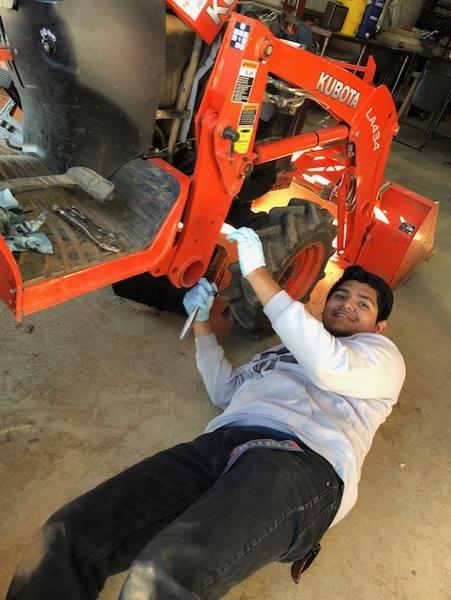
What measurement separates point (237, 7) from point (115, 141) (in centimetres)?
72

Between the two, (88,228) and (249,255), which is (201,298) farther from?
(88,228)

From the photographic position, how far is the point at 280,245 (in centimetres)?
216

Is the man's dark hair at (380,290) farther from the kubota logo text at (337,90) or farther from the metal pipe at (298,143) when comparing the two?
the kubota logo text at (337,90)

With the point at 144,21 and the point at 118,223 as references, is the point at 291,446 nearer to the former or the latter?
the point at 118,223

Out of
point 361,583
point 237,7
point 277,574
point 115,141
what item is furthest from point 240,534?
point 237,7

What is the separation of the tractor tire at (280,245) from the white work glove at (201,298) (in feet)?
0.71

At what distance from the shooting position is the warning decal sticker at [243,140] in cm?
174

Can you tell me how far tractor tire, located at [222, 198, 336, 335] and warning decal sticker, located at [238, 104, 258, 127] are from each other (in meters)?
0.52

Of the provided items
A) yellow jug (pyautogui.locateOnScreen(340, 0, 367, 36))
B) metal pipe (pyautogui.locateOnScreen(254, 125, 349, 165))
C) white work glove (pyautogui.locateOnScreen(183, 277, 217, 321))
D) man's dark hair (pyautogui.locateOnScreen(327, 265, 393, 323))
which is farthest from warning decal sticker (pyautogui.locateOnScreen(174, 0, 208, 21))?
yellow jug (pyautogui.locateOnScreen(340, 0, 367, 36))

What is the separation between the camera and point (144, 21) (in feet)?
5.52

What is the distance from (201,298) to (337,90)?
43.0 inches

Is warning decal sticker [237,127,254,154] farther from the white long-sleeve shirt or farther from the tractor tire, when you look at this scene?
the white long-sleeve shirt

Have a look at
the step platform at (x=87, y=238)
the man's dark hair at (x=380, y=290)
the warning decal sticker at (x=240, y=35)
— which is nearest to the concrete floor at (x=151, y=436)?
the step platform at (x=87, y=238)

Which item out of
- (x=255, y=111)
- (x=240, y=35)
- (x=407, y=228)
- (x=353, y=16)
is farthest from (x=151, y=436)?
(x=353, y=16)
